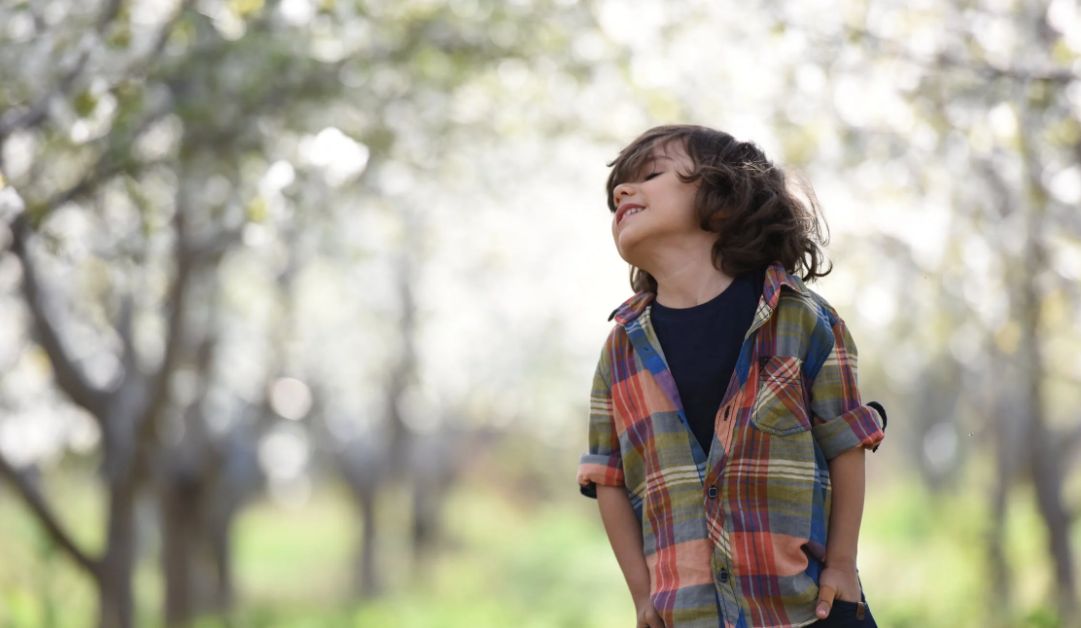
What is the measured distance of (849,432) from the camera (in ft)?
6.84

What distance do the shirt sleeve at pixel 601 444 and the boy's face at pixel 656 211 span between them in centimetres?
23

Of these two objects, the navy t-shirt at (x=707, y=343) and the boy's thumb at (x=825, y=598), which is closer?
the boy's thumb at (x=825, y=598)

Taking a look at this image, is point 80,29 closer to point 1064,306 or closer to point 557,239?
point 1064,306

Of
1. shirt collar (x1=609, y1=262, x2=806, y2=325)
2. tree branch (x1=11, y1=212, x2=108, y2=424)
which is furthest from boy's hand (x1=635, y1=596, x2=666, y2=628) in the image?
tree branch (x1=11, y1=212, x2=108, y2=424)

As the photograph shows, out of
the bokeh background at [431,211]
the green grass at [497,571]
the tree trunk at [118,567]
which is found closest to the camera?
the bokeh background at [431,211]

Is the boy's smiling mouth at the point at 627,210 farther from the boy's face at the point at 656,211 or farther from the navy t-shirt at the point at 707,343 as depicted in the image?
the navy t-shirt at the point at 707,343

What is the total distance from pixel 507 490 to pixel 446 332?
59.8 ft

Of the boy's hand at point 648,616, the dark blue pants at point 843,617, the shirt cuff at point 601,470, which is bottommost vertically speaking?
the boy's hand at point 648,616

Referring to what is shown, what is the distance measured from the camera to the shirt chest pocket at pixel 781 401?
2064 mm

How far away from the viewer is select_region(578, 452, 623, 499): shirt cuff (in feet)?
7.44

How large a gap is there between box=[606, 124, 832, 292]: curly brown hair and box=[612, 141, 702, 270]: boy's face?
19mm

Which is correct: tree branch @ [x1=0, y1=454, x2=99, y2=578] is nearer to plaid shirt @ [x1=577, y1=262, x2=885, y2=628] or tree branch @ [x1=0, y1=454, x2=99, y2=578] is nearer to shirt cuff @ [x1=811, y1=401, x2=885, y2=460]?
plaid shirt @ [x1=577, y1=262, x2=885, y2=628]

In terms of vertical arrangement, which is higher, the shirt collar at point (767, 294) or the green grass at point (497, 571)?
the shirt collar at point (767, 294)

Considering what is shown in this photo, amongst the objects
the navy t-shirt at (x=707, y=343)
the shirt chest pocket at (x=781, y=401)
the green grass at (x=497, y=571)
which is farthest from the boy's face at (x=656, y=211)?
the green grass at (x=497, y=571)
